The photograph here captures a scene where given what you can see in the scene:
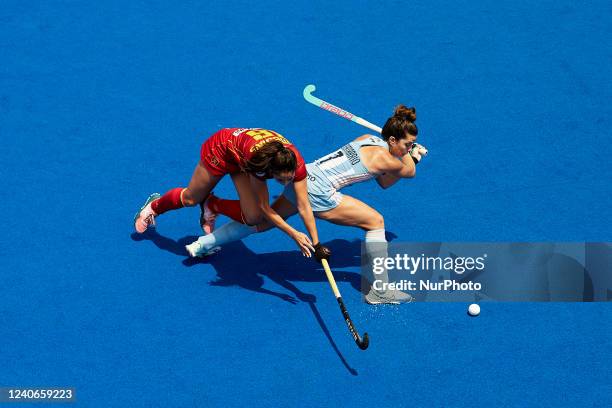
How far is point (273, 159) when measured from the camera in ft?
17.6

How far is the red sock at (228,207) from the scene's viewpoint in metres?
6.17

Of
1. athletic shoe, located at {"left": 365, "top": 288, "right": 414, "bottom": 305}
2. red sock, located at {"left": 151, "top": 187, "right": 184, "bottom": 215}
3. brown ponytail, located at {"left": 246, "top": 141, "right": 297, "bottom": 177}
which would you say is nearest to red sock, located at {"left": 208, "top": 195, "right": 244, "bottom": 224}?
red sock, located at {"left": 151, "top": 187, "right": 184, "bottom": 215}

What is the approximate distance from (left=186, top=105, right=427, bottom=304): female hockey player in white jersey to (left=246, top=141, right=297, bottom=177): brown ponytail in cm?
46

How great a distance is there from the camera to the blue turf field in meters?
5.57

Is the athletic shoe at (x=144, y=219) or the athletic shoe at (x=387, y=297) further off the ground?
the athletic shoe at (x=144, y=219)

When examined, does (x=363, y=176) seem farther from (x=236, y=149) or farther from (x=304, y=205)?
(x=236, y=149)

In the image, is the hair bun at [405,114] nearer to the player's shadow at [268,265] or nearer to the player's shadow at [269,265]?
the player's shadow at [269,265]

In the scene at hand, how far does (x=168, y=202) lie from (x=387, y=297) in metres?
1.94

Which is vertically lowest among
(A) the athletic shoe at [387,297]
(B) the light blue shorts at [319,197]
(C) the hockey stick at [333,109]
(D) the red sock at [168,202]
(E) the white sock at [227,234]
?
(A) the athletic shoe at [387,297]

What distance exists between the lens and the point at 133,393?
5.40 metres

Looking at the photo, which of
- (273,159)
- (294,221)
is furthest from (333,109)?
(273,159)

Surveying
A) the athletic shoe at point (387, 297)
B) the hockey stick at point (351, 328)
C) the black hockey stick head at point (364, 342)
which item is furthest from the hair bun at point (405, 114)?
the black hockey stick head at point (364, 342)

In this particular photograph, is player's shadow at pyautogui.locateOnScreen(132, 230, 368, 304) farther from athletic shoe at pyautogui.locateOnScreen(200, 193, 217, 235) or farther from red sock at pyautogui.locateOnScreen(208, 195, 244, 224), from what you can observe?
red sock at pyautogui.locateOnScreen(208, 195, 244, 224)

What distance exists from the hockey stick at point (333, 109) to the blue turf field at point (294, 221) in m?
0.19
